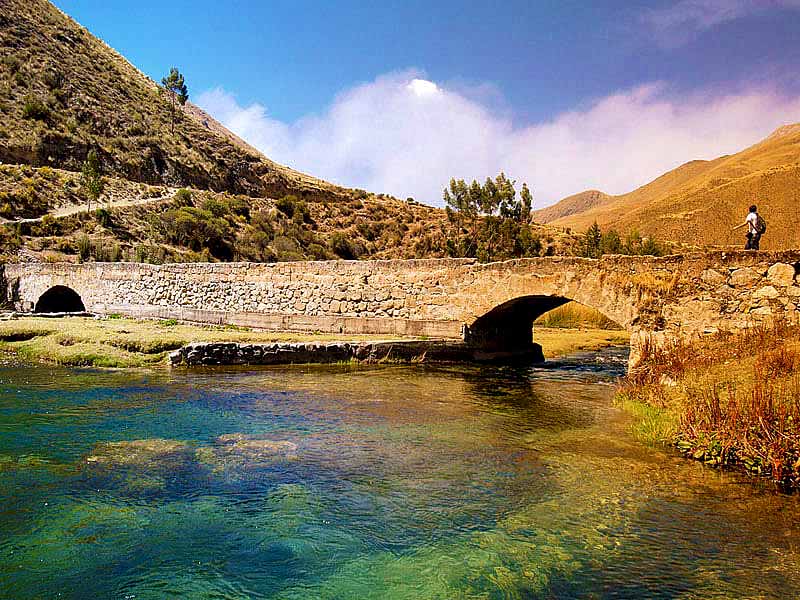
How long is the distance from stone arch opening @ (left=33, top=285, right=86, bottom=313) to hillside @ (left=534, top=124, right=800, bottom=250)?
160 ft

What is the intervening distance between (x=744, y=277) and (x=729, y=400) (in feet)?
16.6

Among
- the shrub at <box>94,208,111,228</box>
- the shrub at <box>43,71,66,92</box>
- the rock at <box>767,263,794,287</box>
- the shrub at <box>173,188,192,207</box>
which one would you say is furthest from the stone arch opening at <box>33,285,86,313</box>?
the shrub at <box>43,71,66,92</box>

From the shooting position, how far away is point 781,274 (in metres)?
11.1

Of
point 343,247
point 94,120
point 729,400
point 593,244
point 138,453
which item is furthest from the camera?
point 94,120

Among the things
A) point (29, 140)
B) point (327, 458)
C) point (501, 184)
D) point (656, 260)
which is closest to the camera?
point (327, 458)

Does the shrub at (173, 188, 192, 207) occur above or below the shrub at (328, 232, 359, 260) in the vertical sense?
above

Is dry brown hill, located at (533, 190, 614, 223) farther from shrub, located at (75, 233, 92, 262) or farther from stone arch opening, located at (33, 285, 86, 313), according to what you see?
stone arch opening, located at (33, 285, 86, 313)

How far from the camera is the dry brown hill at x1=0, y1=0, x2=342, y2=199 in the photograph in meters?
56.2

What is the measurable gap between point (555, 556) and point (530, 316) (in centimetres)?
1408

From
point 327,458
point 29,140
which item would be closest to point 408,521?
point 327,458

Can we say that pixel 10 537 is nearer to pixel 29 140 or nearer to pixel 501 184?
pixel 501 184

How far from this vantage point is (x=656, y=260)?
1262cm

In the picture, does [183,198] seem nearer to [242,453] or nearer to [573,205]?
[242,453]

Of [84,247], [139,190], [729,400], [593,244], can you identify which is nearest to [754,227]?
[729,400]
